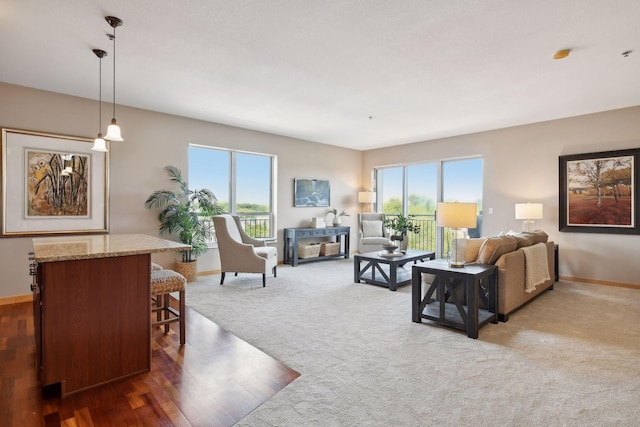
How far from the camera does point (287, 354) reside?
2568mm

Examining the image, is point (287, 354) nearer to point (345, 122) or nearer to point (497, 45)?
point (497, 45)

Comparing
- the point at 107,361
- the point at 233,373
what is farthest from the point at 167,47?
the point at 233,373

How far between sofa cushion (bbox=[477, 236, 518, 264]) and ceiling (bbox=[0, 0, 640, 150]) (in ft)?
5.82

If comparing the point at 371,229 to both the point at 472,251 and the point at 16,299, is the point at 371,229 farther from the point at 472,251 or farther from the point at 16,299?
the point at 16,299

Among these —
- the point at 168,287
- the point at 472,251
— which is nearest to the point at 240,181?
the point at 168,287

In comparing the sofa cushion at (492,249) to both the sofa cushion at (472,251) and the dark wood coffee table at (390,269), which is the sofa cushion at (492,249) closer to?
the sofa cushion at (472,251)

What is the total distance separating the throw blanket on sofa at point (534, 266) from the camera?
358cm

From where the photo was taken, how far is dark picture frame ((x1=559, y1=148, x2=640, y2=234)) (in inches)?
185

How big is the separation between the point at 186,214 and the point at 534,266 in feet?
15.1

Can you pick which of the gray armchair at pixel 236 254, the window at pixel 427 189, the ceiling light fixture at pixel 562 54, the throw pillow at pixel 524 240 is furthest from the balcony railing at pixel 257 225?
the ceiling light fixture at pixel 562 54

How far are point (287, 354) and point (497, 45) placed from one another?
124 inches

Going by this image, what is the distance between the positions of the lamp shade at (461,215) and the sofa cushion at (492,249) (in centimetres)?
27

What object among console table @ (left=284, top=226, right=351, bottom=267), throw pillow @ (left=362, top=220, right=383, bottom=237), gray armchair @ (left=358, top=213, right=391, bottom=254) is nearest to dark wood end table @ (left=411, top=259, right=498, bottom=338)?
gray armchair @ (left=358, top=213, right=391, bottom=254)

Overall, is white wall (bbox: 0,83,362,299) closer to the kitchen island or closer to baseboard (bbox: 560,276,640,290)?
the kitchen island
